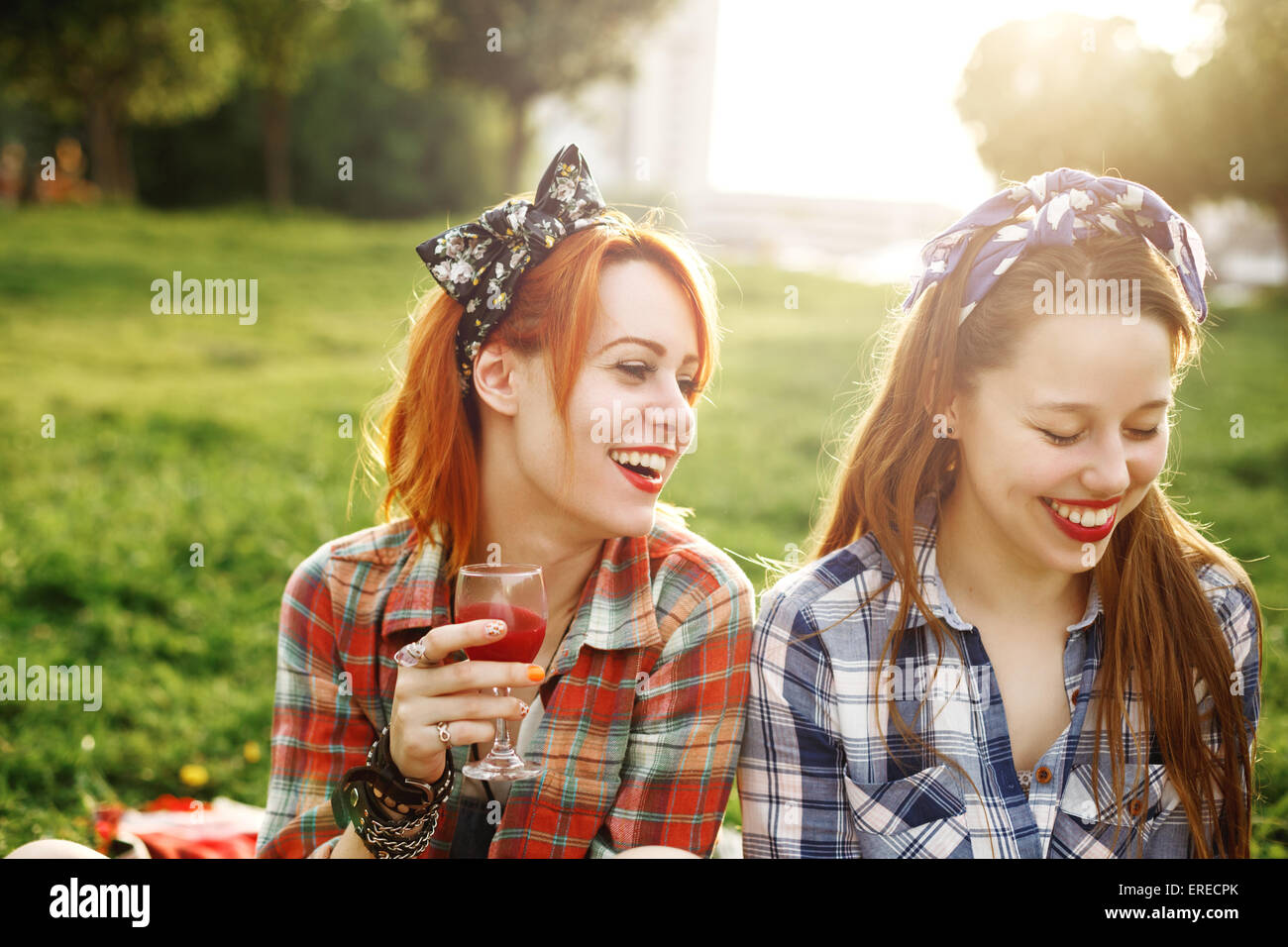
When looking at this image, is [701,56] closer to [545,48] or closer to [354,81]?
[354,81]

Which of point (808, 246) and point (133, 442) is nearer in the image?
point (133, 442)

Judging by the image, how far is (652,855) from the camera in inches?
96.7

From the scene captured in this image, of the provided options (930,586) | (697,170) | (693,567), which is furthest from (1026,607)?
(697,170)

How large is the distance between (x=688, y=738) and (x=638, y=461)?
2.25 feet

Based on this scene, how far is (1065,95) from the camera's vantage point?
1205cm

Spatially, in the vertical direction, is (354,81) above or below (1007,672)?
above

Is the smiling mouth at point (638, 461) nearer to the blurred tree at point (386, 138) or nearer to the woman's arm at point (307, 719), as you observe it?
the woman's arm at point (307, 719)

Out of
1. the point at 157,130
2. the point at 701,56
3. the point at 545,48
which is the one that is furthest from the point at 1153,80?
the point at 701,56

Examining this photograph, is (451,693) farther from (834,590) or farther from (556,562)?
(834,590)

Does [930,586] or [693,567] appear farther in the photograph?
[693,567]

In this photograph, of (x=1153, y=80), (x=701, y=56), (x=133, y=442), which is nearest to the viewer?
(x=133, y=442)

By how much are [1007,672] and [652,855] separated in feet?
3.21

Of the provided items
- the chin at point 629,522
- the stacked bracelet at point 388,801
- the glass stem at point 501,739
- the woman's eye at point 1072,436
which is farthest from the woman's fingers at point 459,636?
the woman's eye at point 1072,436

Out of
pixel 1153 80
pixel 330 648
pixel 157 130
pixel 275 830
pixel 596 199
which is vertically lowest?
pixel 275 830
